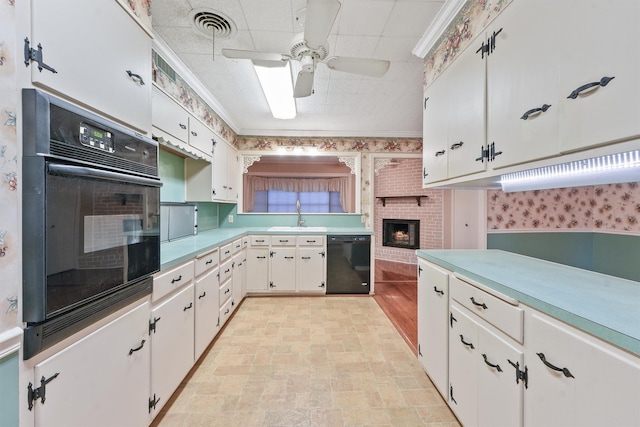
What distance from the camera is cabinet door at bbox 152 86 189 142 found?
5.80 ft

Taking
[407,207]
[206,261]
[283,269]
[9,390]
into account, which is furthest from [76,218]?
[407,207]

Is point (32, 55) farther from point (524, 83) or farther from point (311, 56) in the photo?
point (524, 83)

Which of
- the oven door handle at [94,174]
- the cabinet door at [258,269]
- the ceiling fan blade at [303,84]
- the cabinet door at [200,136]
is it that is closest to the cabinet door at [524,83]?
the ceiling fan blade at [303,84]

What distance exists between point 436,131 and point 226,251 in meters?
2.15

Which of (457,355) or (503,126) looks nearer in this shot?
(503,126)

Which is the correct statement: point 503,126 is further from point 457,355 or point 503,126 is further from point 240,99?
point 240,99

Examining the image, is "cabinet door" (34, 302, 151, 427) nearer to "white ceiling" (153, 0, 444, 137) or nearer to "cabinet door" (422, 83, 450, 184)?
"white ceiling" (153, 0, 444, 137)

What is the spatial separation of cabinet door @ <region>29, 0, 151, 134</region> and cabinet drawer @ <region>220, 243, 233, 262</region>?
140 centimetres

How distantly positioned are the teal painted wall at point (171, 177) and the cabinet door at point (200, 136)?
1.00 ft

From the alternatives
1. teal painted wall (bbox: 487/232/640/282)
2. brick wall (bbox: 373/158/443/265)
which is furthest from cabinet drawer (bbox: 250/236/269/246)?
teal painted wall (bbox: 487/232/640/282)

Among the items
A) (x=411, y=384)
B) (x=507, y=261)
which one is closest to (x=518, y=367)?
(x=507, y=261)

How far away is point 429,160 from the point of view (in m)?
1.86

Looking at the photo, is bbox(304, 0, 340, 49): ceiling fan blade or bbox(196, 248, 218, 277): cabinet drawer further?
bbox(196, 248, 218, 277): cabinet drawer

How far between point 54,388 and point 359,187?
11.8 feet
